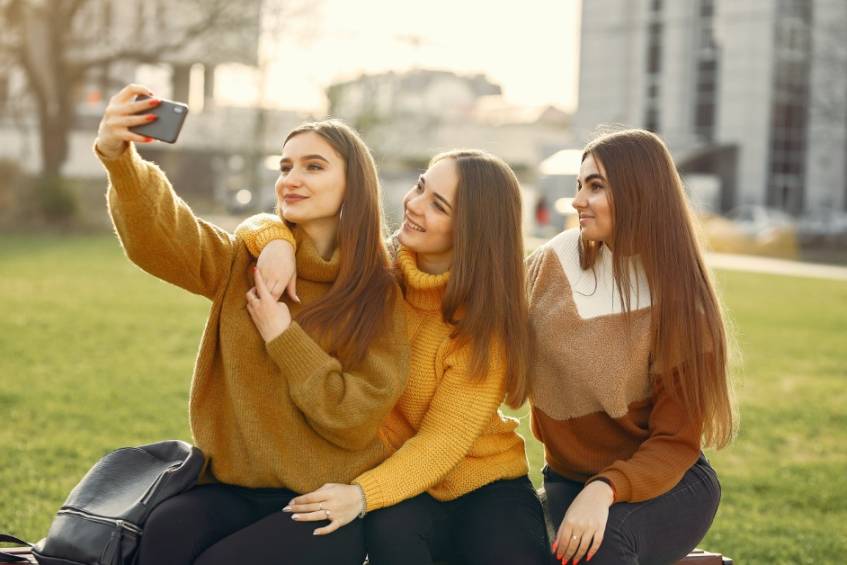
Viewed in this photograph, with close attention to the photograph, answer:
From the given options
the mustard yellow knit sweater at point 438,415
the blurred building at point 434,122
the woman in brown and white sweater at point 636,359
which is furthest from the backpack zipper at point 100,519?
the blurred building at point 434,122

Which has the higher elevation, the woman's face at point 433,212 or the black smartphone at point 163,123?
the black smartphone at point 163,123

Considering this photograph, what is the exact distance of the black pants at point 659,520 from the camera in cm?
326

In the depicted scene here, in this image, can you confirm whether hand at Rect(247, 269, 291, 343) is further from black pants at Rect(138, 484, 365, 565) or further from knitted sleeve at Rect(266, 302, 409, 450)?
black pants at Rect(138, 484, 365, 565)

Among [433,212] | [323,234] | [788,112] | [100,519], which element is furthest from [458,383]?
[788,112]

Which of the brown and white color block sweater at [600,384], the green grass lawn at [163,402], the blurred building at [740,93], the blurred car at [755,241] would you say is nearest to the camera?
the brown and white color block sweater at [600,384]

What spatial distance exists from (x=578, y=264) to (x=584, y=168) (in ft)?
1.18

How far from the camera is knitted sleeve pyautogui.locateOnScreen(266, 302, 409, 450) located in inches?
125

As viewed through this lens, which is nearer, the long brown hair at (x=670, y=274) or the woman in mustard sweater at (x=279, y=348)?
the woman in mustard sweater at (x=279, y=348)

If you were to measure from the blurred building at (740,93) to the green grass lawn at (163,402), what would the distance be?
Result: 35470 millimetres

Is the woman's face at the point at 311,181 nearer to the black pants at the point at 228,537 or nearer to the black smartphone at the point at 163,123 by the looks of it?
the black smartphone at the point at 163,123

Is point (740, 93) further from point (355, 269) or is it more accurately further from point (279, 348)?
point (279, 348)

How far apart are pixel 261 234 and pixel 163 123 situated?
532mm

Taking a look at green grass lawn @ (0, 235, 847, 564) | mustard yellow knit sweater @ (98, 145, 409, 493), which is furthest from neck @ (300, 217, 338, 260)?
green grass lawn @ (0, 235, 847, 564)

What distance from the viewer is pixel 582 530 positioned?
3.22 metres
